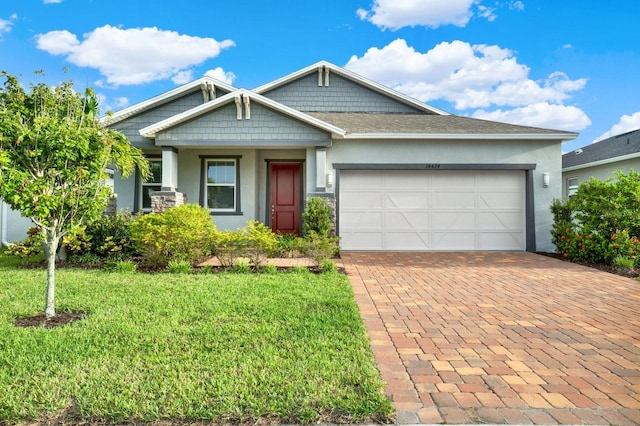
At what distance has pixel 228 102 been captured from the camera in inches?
412

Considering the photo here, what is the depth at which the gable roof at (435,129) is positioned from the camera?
34.9 feet

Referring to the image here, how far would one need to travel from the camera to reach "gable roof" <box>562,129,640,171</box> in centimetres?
1316

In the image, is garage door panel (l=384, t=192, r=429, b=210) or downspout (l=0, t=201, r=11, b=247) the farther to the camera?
downspout (l=0, t=201, r=11, b=247)

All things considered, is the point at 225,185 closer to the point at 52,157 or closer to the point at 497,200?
the point at 52,157

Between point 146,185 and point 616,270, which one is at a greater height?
point 146,185

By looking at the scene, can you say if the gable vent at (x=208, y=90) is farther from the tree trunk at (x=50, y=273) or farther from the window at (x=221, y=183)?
the tree trunk at (x=50, y=273)

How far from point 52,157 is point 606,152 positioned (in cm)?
1791

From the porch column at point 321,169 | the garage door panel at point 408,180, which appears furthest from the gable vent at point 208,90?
the garage door panel at point 408,180

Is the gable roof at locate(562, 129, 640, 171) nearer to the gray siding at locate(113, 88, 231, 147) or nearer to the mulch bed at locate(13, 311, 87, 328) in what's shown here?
the gray siding at locate(113, 88, 231, 147)

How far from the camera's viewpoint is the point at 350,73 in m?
14.2

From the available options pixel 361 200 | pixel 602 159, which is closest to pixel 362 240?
pixel 361 200

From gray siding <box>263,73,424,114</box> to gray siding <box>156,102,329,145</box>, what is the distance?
4.21 meters

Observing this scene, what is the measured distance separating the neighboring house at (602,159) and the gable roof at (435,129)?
4.28 m

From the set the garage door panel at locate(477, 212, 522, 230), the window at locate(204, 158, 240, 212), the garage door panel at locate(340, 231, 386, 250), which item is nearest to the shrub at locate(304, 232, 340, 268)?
the garage door panel at locate(340, 231, 386, 250)
